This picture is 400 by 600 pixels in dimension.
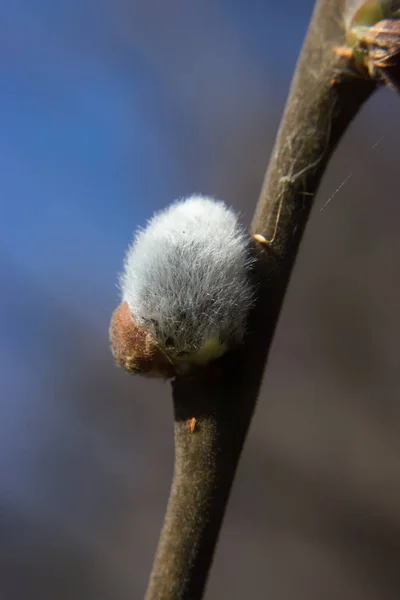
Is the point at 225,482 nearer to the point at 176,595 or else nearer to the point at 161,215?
the point at 176,595

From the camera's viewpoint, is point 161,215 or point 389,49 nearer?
point 389,49

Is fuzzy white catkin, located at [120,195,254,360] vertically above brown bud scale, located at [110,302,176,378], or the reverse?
fuzzy white catkin, located at [120,195,254,360]

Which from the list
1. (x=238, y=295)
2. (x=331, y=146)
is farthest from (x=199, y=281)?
(x=331, y=146)

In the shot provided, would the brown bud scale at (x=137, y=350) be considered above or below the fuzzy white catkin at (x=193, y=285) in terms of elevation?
below
